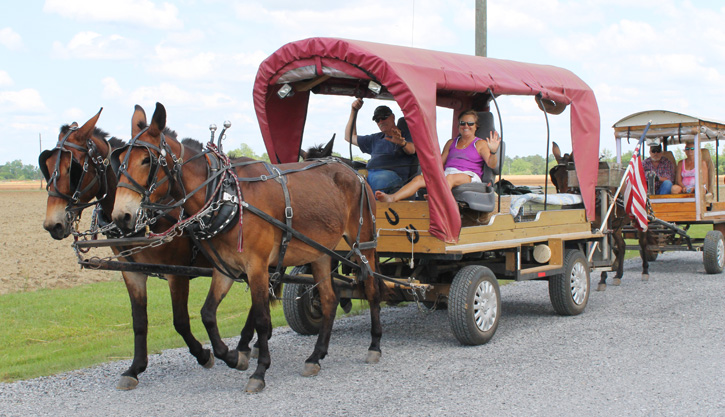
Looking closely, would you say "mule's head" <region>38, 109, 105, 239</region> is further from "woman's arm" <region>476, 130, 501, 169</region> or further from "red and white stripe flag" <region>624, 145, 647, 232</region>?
"red and white stripe flag" <region>624, 145, 647, 232</region>

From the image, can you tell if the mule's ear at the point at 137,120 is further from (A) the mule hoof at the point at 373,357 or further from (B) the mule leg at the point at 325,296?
(A) the mule hoof at the point at 373,357

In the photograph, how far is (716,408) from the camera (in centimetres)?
489

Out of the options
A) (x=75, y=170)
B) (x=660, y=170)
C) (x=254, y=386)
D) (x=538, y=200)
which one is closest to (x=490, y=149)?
(x=538, y=200)

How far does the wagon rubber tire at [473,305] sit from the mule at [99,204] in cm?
211

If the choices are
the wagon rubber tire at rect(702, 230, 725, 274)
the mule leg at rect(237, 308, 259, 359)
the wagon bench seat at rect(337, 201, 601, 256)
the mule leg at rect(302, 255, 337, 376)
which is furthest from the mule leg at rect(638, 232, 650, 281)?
the mule leg at rect(237, 308, 259, 359)

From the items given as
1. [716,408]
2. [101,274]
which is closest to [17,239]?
[101,274]

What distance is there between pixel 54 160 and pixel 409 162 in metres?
3.94

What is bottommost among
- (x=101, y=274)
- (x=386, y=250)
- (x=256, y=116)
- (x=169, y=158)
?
(x=101, y=274)

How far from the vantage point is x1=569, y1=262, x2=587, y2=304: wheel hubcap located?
8836 millimetres

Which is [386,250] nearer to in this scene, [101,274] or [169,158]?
[169,158]

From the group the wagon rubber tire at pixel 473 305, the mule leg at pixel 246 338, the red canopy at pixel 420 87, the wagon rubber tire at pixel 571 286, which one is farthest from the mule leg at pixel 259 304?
the wagon rubber tire at pixel 571 286

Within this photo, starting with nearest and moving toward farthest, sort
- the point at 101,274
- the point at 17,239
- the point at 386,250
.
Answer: the point at 386,250 → the point at 101,274 → the point at 17,239

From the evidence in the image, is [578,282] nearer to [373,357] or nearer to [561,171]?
[561,171]

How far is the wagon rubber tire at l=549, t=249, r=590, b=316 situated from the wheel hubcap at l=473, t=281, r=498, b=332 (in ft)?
5.04
